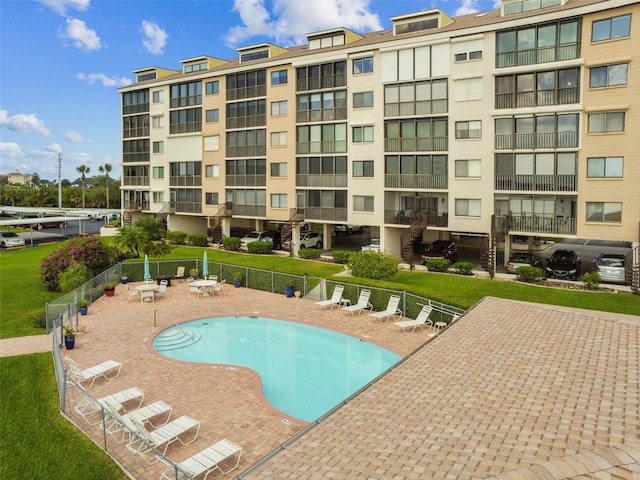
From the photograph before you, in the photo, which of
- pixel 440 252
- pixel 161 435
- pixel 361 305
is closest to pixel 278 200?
pixel 440 252

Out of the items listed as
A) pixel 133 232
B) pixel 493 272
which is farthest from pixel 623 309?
pixel 133 232

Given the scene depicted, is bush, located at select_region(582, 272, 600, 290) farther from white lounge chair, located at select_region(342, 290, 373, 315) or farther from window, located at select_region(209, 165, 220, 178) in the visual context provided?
window, located at select_region(209, 165, 220, 178)

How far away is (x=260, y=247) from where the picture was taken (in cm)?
4206

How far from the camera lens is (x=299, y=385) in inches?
679

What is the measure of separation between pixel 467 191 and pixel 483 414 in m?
24.8

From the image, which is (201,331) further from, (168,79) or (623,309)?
(168,79)

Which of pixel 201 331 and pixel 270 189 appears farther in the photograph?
pixel 270 189

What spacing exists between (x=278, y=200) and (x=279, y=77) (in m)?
10.3

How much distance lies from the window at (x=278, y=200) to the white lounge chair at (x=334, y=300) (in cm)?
1835

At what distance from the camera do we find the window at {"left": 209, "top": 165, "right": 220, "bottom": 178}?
48031mm

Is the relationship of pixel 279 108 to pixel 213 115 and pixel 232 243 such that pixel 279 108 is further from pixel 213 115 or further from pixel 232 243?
pixel 232 243

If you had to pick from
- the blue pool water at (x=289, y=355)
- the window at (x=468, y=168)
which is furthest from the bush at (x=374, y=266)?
the window at (x=468, y=168)

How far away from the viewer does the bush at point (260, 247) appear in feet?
138

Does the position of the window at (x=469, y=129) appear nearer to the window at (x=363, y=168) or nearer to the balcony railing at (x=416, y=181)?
the balcony railing at (x=416, y=181)
